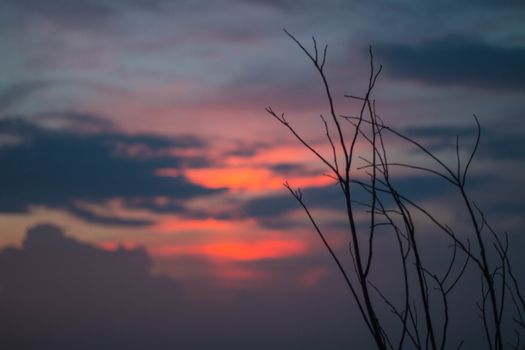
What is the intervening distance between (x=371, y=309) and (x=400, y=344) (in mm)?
169

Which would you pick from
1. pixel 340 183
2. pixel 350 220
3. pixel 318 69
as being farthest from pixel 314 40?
pixel 350 220

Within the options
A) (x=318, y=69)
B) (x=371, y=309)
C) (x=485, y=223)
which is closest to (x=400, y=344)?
(x=371, y=309)

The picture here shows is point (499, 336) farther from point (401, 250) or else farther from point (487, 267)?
point (401, 250)

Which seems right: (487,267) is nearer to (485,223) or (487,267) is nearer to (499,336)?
(499,336)

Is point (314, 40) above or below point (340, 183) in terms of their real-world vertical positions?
above

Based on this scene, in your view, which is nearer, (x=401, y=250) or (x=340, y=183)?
(x=340, y=183)

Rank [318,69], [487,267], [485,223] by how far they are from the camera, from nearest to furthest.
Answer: [487,267] → [318,69] → [485,223]

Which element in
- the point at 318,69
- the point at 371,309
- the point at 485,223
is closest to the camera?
the point at 371,309

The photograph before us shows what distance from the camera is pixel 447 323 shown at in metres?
1.77

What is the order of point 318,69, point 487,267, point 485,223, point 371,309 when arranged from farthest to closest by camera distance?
point 485,223, point 318,69, point 487,267, point 371,309

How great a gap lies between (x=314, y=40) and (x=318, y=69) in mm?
138

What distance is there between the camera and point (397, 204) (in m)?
1.89

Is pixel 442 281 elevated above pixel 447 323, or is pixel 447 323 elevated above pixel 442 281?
pixel 442 281

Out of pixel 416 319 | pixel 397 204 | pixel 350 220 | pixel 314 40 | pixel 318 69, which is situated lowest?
pixel 416 319
